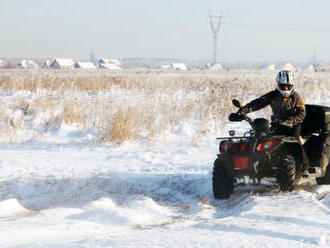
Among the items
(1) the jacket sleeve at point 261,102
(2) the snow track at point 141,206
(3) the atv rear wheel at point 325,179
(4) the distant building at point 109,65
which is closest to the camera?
(2) the snow track at point 141,206

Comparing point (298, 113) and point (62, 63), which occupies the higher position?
point (62, 63)

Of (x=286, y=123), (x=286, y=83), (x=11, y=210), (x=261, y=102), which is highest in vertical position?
(x=286, y=83)

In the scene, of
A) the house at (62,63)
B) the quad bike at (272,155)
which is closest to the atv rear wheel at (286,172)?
the quad bike at (272,155)

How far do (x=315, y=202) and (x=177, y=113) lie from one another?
29.8ft

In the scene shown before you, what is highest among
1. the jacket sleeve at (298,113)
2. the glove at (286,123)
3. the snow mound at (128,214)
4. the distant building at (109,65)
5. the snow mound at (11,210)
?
the distant building at (109,65)

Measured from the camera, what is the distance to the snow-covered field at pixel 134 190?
209 inches

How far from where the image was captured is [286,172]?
6.98 meters

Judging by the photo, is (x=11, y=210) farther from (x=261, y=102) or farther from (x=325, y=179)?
(x=325, y=179)

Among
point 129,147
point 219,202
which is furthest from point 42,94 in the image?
point 219,202

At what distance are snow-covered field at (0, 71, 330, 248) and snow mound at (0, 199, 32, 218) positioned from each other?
0.05 feet

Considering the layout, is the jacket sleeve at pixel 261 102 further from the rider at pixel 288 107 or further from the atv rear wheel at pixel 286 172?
the atv rear wheel at pixel 286 172

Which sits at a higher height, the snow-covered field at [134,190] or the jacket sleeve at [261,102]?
the jacket sleeve at [261,102]

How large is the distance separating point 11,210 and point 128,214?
6.24 feet

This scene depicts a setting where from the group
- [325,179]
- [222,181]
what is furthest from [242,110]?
[325,179]
